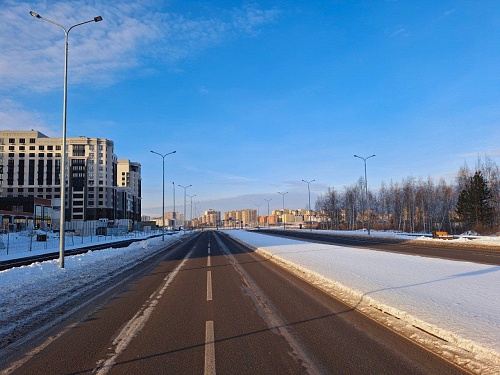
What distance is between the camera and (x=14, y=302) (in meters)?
9.09

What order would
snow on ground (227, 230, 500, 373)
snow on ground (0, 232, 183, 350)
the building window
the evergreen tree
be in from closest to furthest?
snow on ground (227, 230, 500, 373) < snow on ground (0, 232, 183, 350) < the evergreen tree < the building window

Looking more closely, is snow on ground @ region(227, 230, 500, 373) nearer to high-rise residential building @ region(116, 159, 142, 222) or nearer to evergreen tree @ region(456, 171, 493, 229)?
evergreen tree @ region(456, 171, 493, 229)

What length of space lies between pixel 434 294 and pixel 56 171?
139 meters

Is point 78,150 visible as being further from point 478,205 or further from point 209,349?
point 209,349

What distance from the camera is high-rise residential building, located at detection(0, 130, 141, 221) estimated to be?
127 m

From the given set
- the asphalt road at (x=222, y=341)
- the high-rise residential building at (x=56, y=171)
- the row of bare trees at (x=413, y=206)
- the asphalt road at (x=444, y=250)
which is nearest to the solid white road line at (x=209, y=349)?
the asphalt road at (x=222, y=341)

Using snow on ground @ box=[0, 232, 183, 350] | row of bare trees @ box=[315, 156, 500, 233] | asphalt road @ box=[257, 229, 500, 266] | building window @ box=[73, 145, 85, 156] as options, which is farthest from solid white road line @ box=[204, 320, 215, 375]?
building window @ box=[73, 145, 85, 156]

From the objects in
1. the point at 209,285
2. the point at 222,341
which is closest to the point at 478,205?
the point at 209,285

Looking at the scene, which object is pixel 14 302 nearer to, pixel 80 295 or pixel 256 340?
pixel 80 295

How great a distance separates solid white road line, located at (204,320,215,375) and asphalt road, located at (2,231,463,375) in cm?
1

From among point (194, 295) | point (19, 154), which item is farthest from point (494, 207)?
point (19, 154)

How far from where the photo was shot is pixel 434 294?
885 cm

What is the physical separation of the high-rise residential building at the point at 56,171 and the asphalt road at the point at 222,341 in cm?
12415

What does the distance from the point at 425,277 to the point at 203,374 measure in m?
9.44
